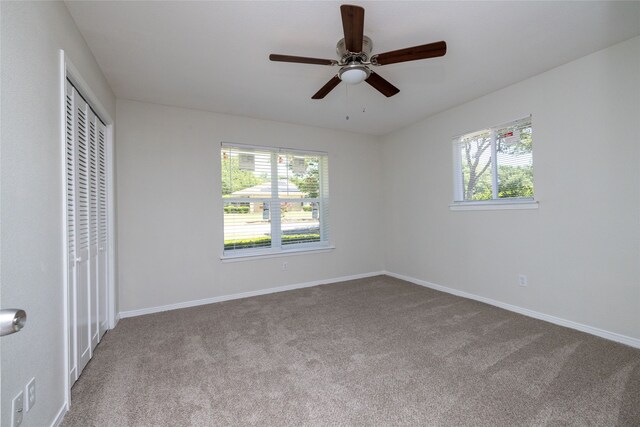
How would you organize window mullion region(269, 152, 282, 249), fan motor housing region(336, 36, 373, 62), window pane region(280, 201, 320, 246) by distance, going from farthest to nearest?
window pane region(280, 201, 320, 246)
window mullion region(269, 152, 282, 249)
fan motor housing region(336, 36, 373, 62)

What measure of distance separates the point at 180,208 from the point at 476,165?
12.5ft

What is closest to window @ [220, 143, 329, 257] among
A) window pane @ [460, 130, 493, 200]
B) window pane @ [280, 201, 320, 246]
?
window pane @ [280, 201, 320, 246]

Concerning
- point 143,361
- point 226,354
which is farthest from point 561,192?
point 143,361

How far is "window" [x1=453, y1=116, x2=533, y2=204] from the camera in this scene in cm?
309

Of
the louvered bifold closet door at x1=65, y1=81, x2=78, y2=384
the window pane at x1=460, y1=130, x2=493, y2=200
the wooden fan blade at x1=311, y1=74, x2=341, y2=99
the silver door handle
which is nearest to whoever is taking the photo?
the silver door handle

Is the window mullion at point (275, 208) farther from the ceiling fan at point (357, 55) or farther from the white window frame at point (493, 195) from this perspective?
the white window frame at point (493, 195)

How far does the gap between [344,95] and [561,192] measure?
2.44m

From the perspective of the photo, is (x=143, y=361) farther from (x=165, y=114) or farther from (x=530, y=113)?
(x=530, y=113)

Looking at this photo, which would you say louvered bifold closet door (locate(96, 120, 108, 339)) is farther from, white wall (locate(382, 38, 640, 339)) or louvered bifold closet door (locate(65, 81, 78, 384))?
white wall (locate(382, 38, 640, 339))

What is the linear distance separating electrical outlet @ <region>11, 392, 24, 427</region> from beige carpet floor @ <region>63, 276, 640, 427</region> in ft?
1.57

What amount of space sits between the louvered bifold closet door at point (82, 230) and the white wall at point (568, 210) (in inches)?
156

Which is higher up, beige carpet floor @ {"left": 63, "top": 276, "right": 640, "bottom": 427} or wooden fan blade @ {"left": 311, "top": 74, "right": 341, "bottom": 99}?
wooden fan blade @ {"left": 311, "top": 74, "right": 341, "bottom": 99}

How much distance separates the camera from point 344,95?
329cm

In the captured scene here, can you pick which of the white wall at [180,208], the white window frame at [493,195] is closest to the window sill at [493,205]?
the white window frame at [493,195]
